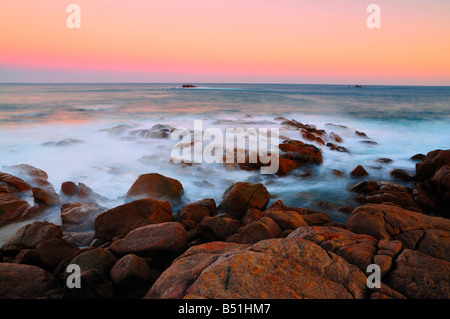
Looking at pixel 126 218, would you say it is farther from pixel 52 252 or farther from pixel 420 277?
pixel 420 277

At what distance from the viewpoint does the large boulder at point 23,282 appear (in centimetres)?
357

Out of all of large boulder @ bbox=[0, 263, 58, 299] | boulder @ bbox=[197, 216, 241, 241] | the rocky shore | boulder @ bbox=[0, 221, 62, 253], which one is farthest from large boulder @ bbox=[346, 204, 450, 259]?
boulder @ bbox=[0, 221, 62, 253]

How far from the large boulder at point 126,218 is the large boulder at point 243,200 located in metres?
1.80

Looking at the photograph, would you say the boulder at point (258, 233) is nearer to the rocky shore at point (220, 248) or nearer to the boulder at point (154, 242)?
the rocky shore at point (220, 248)

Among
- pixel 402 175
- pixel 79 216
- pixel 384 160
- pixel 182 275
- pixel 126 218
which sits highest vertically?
pixel 384 160

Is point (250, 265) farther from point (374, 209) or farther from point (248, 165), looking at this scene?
point (248, 165)

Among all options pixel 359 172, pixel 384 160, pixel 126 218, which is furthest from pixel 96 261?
pixel 384 160

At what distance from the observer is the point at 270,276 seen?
2936mm

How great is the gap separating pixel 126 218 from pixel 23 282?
7.09ft

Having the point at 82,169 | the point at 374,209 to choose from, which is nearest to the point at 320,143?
the point at 374,209

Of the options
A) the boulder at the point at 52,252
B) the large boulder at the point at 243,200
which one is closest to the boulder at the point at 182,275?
the boulder at the point at 52,252

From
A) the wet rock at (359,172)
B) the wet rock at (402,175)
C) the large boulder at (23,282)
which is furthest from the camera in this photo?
the wet rock at (359,172)

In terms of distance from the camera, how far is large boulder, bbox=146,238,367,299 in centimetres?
277
